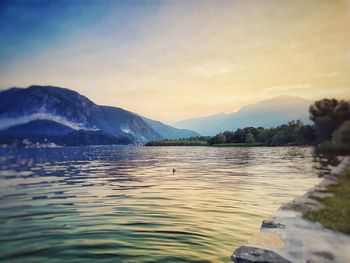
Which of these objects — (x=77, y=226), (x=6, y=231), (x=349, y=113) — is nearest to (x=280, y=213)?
(x=349, y=113)

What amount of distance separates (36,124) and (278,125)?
1261 cm

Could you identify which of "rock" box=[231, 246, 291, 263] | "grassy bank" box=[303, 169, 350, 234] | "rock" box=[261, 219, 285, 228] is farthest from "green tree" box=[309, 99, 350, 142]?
"rock" box=[231, 246, 291, 263]

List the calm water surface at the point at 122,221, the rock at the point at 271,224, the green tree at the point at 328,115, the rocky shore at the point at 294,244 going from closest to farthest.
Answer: the rocky shore at the point at 294,244 → the calm water surface at the point at 122,221 → the rock at the point at 271,224 → the green tree at the point at 328,115

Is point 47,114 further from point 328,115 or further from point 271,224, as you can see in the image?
point 328,115

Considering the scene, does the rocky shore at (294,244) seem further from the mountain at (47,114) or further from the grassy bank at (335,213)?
the mountain at (47,114)

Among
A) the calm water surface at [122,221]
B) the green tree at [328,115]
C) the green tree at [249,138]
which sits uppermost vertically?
the green tree at [328,115]

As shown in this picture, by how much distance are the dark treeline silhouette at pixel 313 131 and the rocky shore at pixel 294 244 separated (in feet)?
9.54

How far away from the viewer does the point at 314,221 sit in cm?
1050

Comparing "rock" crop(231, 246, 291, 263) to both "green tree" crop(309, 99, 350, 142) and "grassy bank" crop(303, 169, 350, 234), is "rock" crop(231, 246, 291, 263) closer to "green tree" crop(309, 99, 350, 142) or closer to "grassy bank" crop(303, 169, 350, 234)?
"grassy bank" crop(303, 169, 350, 234)

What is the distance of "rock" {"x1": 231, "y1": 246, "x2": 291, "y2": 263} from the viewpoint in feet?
22.9

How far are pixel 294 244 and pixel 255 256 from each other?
1.34 metres

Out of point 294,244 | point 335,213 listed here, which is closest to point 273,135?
point 335,213

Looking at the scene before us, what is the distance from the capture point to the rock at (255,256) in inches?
275

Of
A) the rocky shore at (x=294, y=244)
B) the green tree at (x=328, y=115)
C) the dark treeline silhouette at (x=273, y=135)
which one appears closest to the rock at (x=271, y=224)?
the rocky shore at (x=294, y=244)
